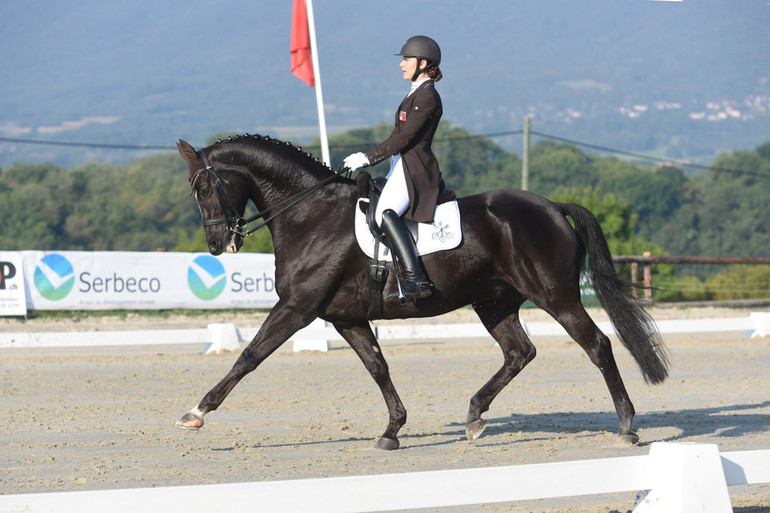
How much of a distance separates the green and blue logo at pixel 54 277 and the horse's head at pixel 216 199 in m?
12.3

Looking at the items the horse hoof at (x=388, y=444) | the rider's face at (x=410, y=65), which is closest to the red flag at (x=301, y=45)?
the rider's face at (x=410, y=65)

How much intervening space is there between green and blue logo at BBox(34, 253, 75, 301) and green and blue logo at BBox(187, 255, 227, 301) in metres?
2.27

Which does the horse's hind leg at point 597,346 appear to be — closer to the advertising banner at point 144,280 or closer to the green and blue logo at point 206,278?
the advertising banner at point 144,280

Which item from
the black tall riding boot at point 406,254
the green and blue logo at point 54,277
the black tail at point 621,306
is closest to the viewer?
the black tall riding boot at point 406,254

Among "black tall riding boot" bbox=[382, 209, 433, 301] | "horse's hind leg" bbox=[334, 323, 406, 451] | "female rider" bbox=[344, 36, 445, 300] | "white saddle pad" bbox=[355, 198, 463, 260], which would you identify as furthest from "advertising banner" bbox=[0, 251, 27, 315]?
"black tall riding boot" bbox=[382, 209, 433, 301]

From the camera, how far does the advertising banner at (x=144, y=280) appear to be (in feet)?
58.0

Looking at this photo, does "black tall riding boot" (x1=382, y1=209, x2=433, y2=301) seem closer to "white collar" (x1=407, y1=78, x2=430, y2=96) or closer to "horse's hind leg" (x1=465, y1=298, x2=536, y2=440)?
"white collar" (x1=407, y1=78, x2=430, y2=96)

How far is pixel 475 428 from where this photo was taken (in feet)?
21.6

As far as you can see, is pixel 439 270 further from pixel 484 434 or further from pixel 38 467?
pixel 38 467

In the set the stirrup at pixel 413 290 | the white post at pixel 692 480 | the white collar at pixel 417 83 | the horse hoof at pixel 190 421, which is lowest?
the horse hoof at pixel 190 421

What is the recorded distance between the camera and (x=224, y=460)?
19.1 feet

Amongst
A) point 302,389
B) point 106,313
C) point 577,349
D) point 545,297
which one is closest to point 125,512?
point 545,297

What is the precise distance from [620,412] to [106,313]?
15046mm

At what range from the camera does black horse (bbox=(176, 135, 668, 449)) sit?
6.19 m
